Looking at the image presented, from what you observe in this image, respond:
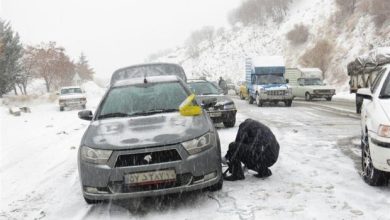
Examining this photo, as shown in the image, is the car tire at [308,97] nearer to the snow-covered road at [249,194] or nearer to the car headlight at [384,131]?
the snow-covered road at [249,194]

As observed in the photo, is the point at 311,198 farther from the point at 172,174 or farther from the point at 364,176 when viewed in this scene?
the point at 172,174

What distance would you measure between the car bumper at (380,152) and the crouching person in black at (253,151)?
57.5 inches

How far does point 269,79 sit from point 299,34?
41.6 m

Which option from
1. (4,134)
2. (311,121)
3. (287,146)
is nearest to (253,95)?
(311,121)

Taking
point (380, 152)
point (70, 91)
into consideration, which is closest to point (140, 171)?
point (380, 152)

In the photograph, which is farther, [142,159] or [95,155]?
[95,155]

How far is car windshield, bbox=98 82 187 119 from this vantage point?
20.0 ft

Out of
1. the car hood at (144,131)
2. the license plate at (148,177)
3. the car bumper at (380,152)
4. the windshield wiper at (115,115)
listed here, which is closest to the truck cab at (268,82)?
the car hood at (144,131)

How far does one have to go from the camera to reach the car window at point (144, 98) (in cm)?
617

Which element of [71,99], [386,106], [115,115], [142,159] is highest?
[386,106]

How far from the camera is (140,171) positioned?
15.7 feet

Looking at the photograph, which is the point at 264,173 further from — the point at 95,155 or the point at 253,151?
the point at 95,155

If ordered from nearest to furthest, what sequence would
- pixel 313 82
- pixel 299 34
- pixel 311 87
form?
pixel 311 87, pixel 313 82, pixel 299 34

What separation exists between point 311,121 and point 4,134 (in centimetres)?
1009
